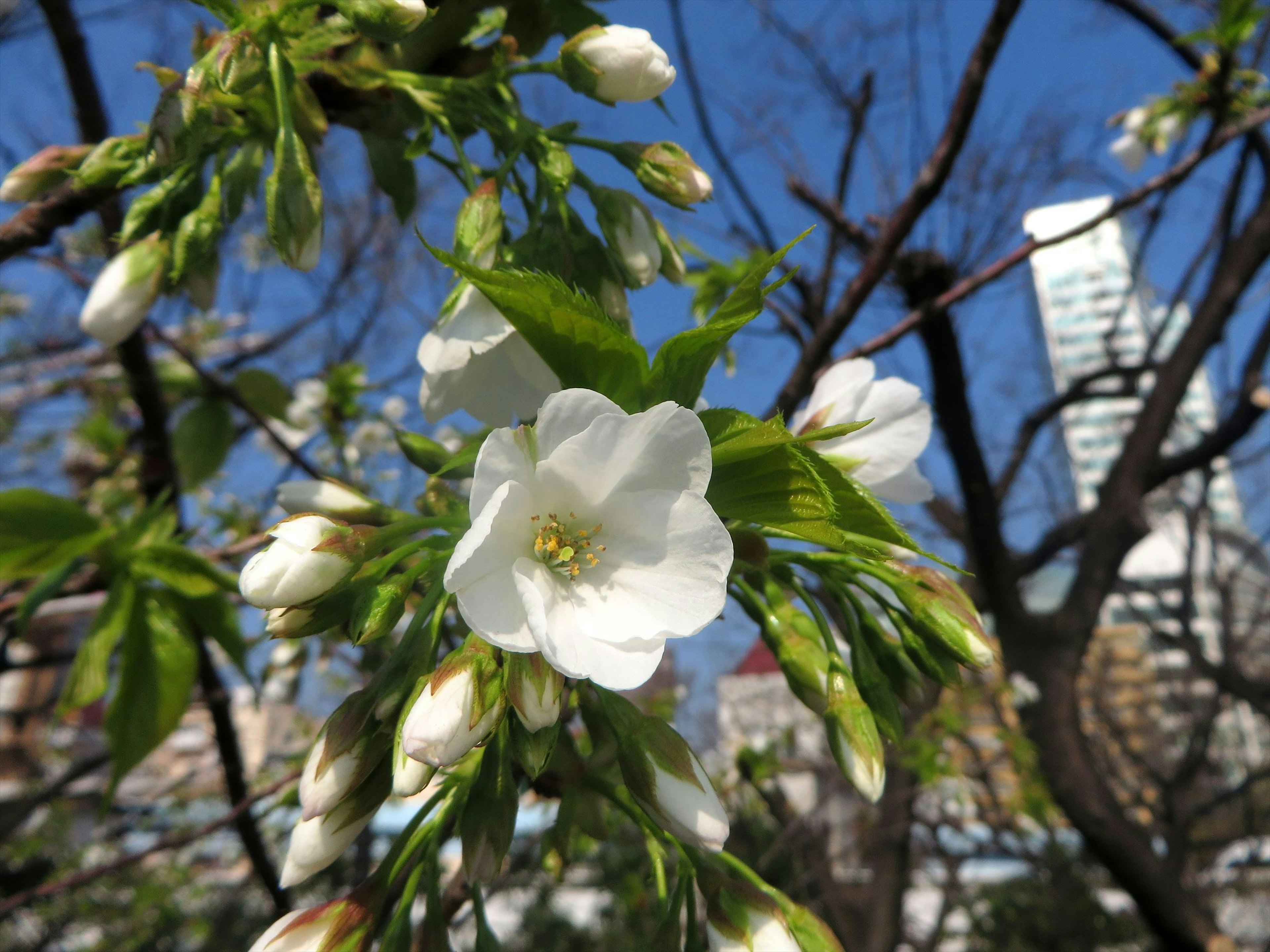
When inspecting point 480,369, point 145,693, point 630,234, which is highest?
point 630,234

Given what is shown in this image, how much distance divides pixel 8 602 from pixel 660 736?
128cm

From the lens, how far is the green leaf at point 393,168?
1144 mm

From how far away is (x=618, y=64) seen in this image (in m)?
0.90

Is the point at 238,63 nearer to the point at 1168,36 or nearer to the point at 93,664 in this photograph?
the point at 93,664

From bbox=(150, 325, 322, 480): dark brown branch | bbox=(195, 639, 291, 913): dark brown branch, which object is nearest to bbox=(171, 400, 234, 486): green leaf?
bbox=(150, 325, 322, 480): dark brown branch

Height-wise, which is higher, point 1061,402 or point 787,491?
point 787,491

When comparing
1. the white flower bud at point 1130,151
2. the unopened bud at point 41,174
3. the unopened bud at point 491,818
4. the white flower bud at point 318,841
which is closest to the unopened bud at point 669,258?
the unopened bud at point 491,818

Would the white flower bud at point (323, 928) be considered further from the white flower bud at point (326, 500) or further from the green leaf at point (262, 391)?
the green leaf at point (262, 391)

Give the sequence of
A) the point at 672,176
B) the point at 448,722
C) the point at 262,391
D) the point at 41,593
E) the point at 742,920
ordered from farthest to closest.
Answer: the point at 262,391 < the point at 41,593 < the point at 672,176 < the point at 742,920 < the point at 448,722

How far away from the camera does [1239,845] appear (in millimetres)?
5770

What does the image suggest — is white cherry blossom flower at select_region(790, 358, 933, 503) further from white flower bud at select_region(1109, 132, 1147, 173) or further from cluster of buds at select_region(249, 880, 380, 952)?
white flower bud at select_region(1109, 132, 1147, 173)

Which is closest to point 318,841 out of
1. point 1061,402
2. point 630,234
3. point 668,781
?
point 668,781

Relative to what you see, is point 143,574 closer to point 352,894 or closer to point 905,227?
point 352,894

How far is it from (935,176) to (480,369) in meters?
1.01
